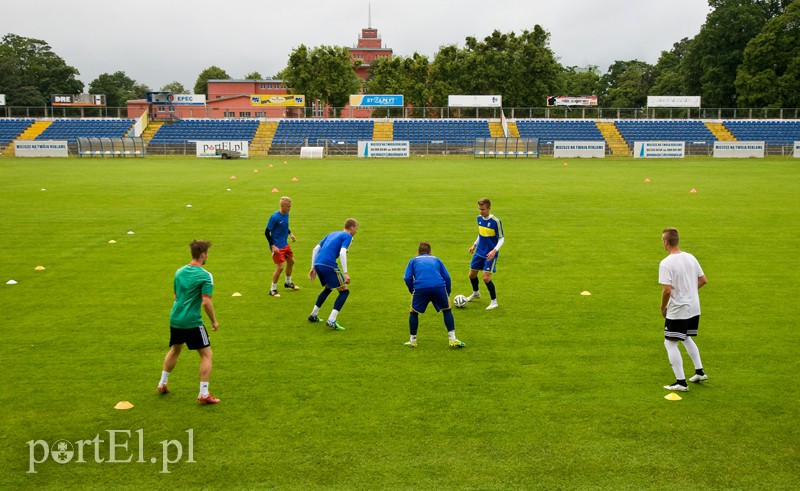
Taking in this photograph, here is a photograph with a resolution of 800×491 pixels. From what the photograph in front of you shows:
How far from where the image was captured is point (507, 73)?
8725 cm

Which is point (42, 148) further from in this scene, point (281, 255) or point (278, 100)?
point (281, 255)

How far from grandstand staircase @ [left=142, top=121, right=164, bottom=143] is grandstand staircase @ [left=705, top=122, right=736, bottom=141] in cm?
5980

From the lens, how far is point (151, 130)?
7512cm

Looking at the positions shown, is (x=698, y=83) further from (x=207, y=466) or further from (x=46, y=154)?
(x=207, y=466)

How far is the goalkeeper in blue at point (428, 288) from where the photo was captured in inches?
395

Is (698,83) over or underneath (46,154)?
over

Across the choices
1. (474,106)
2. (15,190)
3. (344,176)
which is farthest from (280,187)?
(474,106)

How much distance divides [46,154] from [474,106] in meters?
45.6

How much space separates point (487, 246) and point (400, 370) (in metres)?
4.22

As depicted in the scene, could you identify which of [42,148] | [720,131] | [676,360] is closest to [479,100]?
[720,131]

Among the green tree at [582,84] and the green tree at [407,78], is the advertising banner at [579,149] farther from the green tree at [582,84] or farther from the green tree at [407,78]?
the green tree at [582,84]

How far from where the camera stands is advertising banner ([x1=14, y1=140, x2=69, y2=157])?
61500 mm

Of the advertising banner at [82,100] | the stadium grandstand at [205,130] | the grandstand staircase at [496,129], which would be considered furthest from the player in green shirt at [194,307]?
the advertising banner at [82,100]

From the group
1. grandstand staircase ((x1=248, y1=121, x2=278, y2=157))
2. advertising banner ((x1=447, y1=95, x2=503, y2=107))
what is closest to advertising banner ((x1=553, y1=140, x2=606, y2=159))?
advertising banner ((x1=447, y1=95, x2=503, y2=107))
